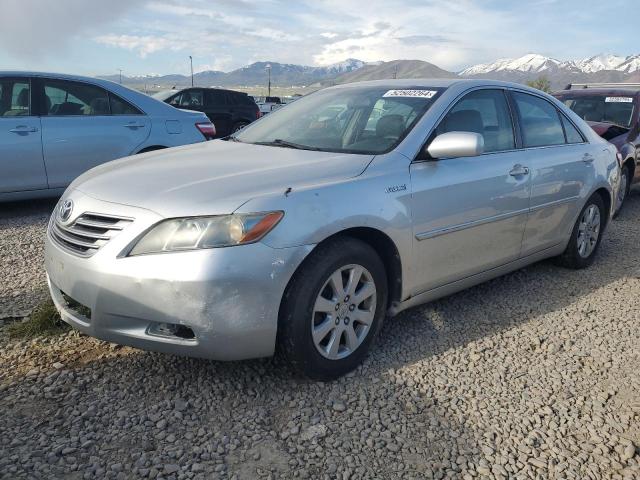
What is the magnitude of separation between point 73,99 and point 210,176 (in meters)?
4.09

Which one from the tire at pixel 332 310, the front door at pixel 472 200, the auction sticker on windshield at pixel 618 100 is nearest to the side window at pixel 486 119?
the front door at pixel 472 200

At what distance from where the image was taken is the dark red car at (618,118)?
7.43 meters

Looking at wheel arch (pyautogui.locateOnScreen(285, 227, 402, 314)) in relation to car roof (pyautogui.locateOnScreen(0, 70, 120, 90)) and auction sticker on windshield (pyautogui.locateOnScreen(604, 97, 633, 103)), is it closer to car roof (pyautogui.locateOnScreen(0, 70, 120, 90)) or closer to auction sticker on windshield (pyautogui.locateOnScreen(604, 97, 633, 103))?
car roof (pyautogui.locateOnScreen(0, 70, 120, 90))

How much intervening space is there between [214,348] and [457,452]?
1135 mm

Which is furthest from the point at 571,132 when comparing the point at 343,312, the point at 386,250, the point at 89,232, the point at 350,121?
the point at 89,232

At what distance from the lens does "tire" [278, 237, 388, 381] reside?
8.62 feet

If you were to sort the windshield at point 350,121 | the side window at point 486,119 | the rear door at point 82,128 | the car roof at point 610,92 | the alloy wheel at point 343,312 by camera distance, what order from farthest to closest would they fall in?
1. the car roof at point 610,92
2. the rear door at point 82,128
3. the side window at point 486,119
4. the windshield at point 350,121
5. the alloy wheel at point 343,312

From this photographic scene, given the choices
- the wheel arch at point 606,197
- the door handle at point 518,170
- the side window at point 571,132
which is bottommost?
the wheel arch at point 606,197

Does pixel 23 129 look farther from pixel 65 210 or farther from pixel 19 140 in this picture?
pixel 65 210

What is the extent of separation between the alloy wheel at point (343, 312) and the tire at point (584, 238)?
250cm

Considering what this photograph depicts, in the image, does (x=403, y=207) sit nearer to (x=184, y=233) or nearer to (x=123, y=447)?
(x=184, y=233)

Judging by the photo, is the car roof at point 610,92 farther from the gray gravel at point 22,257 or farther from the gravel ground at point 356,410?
the gray gravel at point 22,257

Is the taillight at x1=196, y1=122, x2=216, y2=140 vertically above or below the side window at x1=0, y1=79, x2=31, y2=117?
below

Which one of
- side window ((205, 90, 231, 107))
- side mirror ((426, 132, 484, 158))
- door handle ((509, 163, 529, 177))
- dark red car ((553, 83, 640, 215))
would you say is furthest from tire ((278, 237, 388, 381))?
side window ((205, 90, 231, 107))
